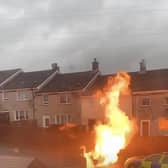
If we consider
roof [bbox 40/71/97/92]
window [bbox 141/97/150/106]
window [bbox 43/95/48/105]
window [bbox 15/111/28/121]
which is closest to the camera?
window [bbox 141/97/150/106]

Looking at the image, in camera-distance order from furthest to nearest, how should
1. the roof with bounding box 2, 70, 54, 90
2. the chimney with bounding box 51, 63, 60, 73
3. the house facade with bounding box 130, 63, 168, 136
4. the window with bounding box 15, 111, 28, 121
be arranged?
the chimney with bounding box 51, 63, 60, 73 < the roof with bounding box 2, 70, 54, 90 < the window with bounding box 15, 111, 28, 121 < the house facade with bounding box 130, 63, 168, 136

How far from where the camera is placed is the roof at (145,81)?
41.3 meters

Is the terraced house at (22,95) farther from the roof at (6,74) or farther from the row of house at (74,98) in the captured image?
the roof at (6,74)

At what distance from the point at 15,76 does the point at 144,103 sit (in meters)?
21.8

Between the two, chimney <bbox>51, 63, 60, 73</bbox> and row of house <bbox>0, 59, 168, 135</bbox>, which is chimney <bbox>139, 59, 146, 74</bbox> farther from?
chimney <bbox>51, 63, 60, 73</bbox>

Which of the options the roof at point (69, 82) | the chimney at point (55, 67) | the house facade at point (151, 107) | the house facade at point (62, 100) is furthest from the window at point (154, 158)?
the chimney at point (55, 67)

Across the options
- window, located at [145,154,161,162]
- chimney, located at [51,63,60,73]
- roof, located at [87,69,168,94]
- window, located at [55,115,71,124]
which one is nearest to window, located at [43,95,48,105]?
window, located at [55,115,71,124]

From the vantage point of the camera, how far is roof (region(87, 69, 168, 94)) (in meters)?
41.3

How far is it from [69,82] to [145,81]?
391 inches

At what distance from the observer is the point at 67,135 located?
107 ft

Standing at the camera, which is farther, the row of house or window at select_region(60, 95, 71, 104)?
window at select_region(60, 95, 71, 104)

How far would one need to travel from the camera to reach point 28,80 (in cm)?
5325

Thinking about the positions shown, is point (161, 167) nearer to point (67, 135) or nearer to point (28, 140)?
point (67, 135)

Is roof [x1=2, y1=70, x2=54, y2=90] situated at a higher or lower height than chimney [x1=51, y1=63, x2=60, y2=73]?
lower
